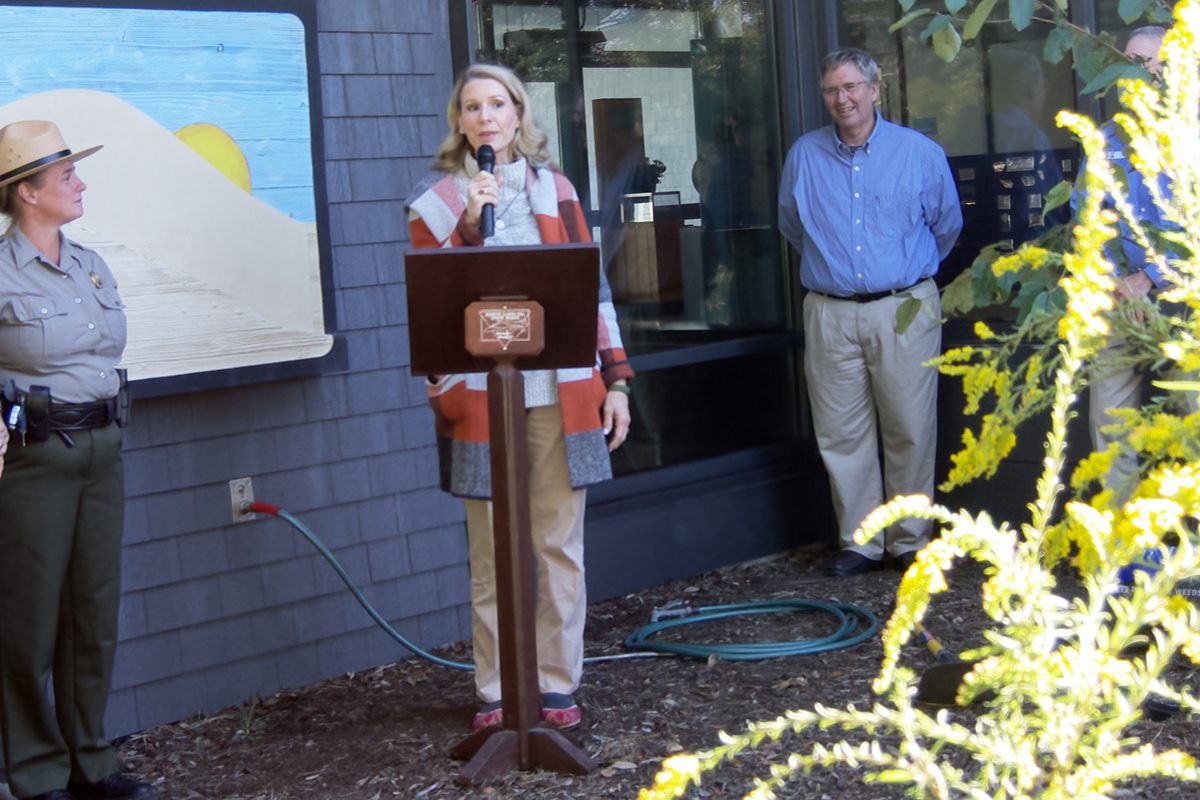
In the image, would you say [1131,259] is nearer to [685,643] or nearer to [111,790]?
[685,643]

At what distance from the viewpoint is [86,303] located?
12.8ft

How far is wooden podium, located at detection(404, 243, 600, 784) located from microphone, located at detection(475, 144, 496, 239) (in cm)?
13

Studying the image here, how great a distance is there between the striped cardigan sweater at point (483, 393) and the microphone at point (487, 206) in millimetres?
177

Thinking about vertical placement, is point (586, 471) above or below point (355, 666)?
above

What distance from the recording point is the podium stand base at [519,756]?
396 cm

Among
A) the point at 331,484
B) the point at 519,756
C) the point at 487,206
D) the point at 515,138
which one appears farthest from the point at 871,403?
the point at 487,206

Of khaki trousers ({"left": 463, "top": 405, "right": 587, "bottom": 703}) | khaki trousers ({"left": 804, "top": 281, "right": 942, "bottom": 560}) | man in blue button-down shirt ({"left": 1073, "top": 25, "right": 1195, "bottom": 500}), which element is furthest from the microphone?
khaki trousers ({"left": 804, "top": 281, "right": 942, "bottom": 560})

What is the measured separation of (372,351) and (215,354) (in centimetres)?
64

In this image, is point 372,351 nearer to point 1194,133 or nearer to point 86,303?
point 86,303

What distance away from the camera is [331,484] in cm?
521

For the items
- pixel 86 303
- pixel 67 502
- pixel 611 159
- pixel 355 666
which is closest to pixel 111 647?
pixel 67 502

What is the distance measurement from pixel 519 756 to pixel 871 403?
2.94 metres

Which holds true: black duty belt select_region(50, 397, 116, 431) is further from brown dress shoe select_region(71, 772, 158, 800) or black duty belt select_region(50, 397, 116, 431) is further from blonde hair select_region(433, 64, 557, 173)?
blonde hair select_region(433, 64, 557, 173)

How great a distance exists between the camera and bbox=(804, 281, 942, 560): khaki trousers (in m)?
6.23
